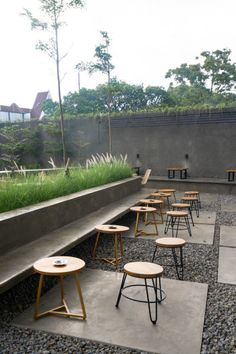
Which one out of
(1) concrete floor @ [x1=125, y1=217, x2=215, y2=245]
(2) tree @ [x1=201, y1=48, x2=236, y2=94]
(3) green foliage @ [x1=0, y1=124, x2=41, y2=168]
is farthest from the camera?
(2) tree @ [x1=201, y1=48, x2=236, y2=94]

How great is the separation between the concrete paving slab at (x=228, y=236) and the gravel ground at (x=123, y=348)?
22cm

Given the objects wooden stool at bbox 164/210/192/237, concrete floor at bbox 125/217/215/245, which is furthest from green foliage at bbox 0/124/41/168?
wooden stool at bbox 164/210/192/237

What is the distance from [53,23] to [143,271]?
5.32 m

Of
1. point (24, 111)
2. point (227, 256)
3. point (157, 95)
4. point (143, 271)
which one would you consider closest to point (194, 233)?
point (227, 256)

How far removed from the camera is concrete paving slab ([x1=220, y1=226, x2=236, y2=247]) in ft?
14.5

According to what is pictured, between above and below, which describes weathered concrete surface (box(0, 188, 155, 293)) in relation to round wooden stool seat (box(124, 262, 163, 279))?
below

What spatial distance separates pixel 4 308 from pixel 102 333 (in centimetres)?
92

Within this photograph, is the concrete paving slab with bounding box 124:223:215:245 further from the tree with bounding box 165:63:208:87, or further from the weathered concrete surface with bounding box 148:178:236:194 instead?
the tree with bounding box 165:63:208:87

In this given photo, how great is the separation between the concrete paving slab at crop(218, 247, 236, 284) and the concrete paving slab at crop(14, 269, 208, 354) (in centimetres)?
30

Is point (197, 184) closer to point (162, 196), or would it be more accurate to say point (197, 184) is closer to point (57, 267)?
point (162, 196)

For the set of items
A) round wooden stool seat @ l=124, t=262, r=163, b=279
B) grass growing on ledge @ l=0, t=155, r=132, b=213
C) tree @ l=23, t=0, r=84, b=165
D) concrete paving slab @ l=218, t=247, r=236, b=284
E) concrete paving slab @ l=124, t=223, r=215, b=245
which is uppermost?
tree @ l=23, t=0, r=84, b=165

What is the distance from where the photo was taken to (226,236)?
4.77 meters

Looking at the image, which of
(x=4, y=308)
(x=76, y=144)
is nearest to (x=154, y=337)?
(x=4, y=308)

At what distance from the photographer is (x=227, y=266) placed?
11.7 ft
